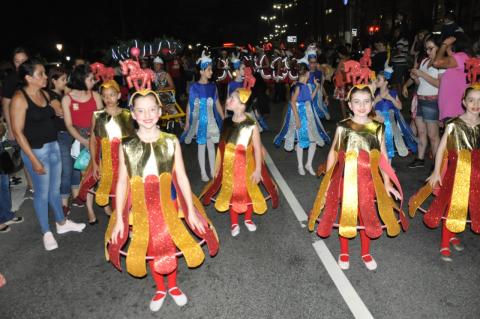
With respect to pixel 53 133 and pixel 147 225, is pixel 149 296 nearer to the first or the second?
pixel 147 225

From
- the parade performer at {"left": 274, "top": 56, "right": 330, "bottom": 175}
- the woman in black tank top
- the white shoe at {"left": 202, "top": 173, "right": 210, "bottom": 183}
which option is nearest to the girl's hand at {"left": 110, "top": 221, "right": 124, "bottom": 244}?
the woman in black tank top

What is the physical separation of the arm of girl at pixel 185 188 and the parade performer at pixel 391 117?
3.77 metres

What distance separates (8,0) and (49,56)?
15.7 ft

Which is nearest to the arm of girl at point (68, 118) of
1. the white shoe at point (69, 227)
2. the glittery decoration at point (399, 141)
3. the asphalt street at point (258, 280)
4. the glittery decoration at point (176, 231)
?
the white shoe at point (69, 227)

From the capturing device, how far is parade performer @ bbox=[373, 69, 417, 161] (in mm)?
6586

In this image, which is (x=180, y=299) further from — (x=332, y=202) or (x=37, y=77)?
(x=37, y=77)

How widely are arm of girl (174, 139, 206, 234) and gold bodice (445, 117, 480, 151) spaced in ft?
8.60

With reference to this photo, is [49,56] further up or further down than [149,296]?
further up

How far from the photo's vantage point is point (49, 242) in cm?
505

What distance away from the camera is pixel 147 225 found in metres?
3.64

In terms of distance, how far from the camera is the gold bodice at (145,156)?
11.9 ft

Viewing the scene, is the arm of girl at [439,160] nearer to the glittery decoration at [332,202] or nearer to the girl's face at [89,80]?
the glittery decoration at [332,202]

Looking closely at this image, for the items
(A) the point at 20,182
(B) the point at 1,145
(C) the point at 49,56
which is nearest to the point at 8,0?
(C) the point at 49,56

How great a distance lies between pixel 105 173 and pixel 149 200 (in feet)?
5.40
